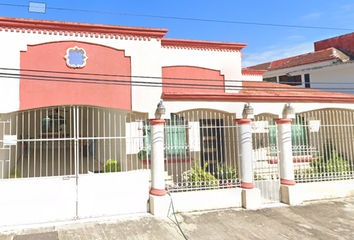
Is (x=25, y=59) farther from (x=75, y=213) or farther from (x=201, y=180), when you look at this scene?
(x=201, y=180)

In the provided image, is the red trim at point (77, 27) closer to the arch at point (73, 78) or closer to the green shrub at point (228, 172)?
the arch at point (73, 78)

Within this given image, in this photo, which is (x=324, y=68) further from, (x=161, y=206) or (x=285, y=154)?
(x=161, y=206)

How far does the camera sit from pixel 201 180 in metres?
6.90

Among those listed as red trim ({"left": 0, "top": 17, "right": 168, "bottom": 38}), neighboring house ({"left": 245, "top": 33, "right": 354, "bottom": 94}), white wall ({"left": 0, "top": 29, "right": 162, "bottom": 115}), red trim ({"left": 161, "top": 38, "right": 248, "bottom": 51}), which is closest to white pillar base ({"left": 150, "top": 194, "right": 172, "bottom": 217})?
white wall ({"left": 0, "top": 29, "right": 162, "bottom": 115})

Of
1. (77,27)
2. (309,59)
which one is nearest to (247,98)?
(77,27)

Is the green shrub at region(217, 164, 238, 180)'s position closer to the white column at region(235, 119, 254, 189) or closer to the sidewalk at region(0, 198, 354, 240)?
the white column at region(235, 119, 254, 189)

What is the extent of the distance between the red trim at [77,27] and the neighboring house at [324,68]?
8880 millimetres

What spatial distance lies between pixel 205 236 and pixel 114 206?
7.56 feet

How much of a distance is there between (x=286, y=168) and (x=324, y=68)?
33.8ft

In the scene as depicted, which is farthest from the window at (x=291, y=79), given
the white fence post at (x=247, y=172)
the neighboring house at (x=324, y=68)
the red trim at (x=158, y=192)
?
the red trim at (x=158, y=192)

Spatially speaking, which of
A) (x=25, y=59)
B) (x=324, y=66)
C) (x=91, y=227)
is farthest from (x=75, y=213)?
(x=324, y=66)

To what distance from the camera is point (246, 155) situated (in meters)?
6.60

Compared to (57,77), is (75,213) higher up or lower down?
lower down

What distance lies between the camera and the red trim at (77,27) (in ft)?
23.0
